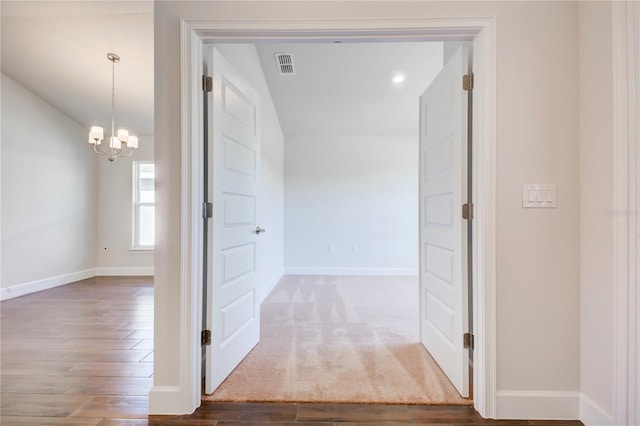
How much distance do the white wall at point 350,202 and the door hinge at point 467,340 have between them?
3657 millimetres

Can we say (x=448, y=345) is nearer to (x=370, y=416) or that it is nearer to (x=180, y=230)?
(x=370, y=416)

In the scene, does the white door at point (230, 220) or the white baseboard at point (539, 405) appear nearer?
the white baseboard at point (539, 405)

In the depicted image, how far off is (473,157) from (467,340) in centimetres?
100

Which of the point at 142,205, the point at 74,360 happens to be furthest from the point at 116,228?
the point at 74,360

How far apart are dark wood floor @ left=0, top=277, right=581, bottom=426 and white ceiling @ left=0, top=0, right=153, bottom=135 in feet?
9.74

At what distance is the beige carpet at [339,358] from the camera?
5.51 ft

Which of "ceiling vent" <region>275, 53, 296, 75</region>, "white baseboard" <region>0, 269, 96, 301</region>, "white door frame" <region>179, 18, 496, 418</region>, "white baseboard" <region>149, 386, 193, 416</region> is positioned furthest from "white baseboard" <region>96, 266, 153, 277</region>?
"white door frame" <region>179, 18, 496, 418</region>

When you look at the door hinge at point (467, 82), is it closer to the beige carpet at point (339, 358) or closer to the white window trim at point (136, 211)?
the beige carpet at point (339, 358)

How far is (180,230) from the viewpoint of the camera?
153cm

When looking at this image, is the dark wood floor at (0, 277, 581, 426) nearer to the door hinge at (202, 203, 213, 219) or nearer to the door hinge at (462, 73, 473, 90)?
the door hinge at (202, 203, 213, 219)

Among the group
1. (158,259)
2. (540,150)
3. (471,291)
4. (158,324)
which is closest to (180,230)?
(158,259)

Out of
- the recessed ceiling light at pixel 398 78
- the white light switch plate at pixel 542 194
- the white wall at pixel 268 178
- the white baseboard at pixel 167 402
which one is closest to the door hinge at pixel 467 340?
the white light switch plate at pixel 542 194

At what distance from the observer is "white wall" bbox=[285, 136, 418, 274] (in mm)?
5281

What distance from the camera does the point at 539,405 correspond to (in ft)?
4.87
